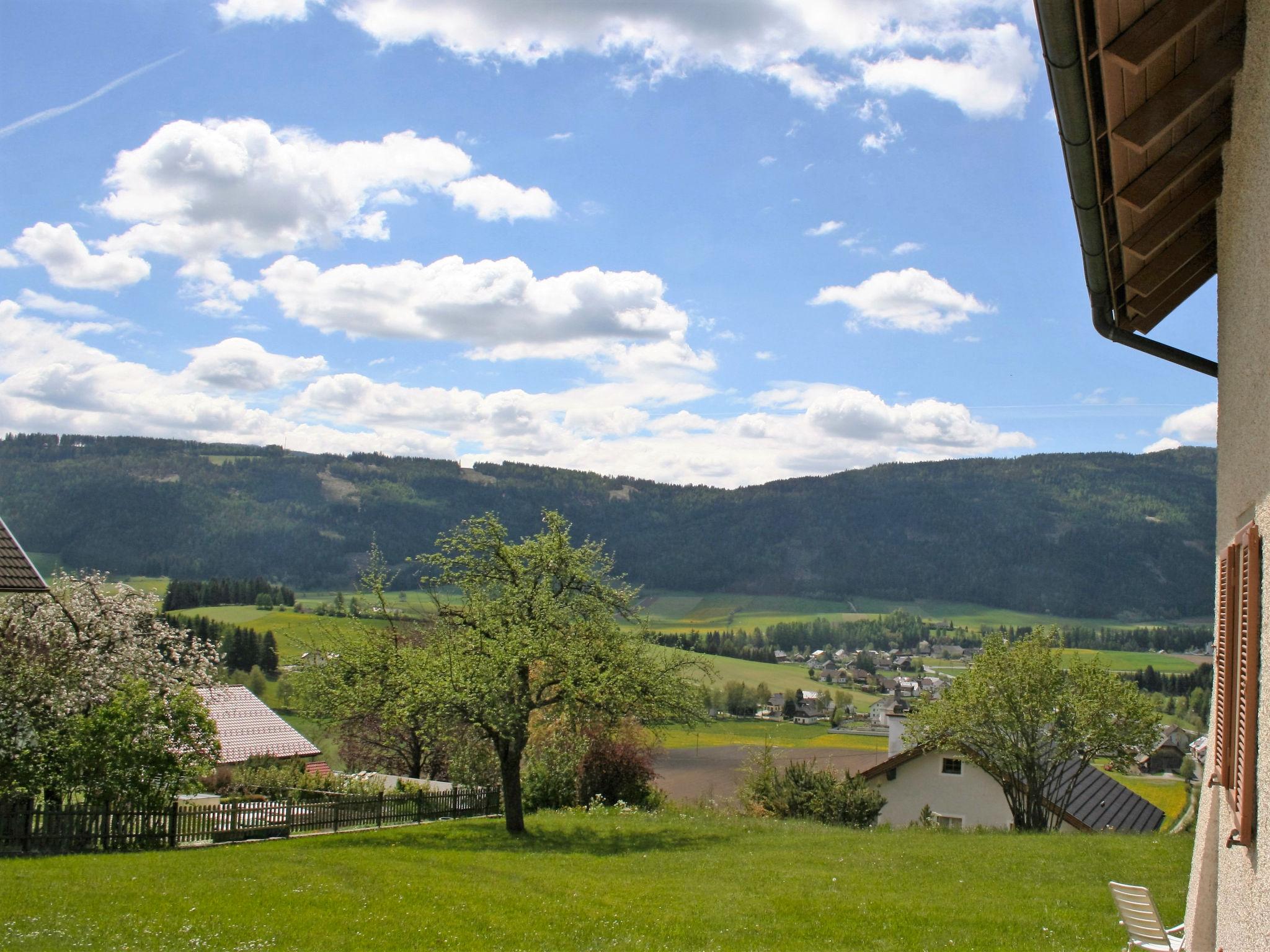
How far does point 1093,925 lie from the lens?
1125 cm

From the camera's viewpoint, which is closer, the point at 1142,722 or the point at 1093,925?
the point at 1093,925

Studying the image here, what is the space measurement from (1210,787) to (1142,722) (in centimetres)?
2832

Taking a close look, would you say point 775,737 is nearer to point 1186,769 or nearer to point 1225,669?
point 1186,769

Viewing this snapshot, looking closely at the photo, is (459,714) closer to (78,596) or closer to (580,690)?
(580,690)

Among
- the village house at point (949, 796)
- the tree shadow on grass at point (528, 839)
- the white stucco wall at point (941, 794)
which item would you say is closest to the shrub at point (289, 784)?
the tree shadow on grass at point (528, 839)

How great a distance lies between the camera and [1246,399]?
439 cm

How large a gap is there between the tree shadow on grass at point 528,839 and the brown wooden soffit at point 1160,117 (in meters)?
16.9

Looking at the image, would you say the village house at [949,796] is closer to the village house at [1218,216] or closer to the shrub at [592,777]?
the shrub at [592,777]

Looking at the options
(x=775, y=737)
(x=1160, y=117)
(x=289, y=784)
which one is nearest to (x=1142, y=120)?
(x=1160, y=117)

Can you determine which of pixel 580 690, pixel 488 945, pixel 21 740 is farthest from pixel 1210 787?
pixel 21 740

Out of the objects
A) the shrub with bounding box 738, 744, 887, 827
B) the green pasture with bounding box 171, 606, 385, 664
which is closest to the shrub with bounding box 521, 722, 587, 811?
the shrub with bounding box 738, 744, 887, 827

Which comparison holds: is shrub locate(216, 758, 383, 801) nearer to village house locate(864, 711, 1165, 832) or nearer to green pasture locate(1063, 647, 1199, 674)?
village house locate(864, 711, 1165, 832)

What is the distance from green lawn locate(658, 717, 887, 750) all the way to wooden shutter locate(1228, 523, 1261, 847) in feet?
247

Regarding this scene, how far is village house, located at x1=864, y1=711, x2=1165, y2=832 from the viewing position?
3669 cm
